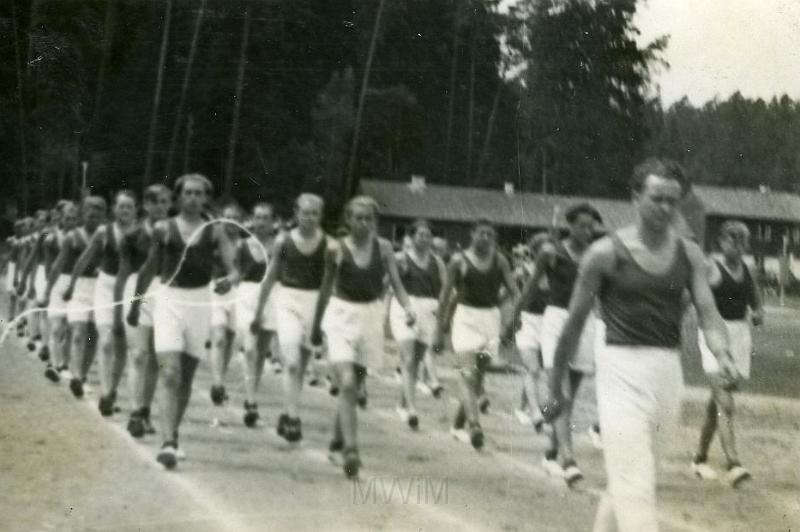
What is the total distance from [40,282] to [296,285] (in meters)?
1.90

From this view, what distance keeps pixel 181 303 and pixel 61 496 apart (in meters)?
1.39

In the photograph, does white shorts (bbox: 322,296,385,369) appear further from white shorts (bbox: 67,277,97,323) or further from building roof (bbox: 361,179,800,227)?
white shorts (bbox: 67,277,97,323)

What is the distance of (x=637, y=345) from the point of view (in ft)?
17.9

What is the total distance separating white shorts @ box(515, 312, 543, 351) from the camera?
22.7 ft

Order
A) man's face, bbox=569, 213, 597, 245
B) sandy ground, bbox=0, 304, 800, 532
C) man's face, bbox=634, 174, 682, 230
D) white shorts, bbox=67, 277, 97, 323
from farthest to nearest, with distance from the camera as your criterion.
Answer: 1. white shorts, bbox=67, 277, 97, 323
2. man's face, bbox=569, 213, 597, 245
3. sandy ground, bbox=0, 304, 800, 532
4. man's face, bbox=634, 174, 682, 230

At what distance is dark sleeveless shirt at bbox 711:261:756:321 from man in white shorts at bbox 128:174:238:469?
311 centimetres

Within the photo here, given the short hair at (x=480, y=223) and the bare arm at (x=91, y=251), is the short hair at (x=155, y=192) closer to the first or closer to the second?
the bare arm at (x=91, y=251)

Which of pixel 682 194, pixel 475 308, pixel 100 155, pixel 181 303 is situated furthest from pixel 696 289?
pixel 100 155

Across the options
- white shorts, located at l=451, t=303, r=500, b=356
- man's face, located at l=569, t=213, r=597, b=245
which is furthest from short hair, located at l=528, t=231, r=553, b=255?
white shorts, located at l=451, t=303, r=500, b=356

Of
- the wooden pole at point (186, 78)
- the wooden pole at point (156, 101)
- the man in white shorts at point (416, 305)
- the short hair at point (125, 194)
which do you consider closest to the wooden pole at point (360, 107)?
the man in white shorts at point (416, 305)

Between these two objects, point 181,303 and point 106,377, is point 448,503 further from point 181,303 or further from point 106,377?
point 106,377

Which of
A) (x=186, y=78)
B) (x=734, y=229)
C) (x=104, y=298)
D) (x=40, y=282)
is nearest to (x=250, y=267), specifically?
(x=104, y=298)

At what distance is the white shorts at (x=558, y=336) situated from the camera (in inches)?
267

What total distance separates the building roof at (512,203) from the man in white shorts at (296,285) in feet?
1.36
